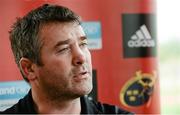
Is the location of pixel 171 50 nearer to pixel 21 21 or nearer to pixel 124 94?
pixel 124 94

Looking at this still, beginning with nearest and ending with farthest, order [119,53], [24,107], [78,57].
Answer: [78,57] → [24,107] → [119,53]

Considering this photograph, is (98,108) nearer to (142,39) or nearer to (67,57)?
(67,57)

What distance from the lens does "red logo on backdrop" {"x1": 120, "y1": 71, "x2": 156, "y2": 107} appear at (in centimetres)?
153

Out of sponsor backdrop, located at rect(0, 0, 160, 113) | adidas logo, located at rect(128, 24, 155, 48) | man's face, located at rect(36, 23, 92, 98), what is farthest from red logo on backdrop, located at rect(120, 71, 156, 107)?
man's face, located at rect(36, 23, 92, 98)

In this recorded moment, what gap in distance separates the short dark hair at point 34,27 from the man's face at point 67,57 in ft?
0.06

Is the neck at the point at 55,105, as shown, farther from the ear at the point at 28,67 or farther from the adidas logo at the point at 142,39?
the adidas logo at the point at 142,39

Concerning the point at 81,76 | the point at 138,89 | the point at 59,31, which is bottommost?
the point at 138,89

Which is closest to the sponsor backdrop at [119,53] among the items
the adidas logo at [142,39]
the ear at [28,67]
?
the adidas logo at [142,39]

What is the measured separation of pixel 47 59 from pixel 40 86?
11 cm

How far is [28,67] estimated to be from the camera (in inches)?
48.3

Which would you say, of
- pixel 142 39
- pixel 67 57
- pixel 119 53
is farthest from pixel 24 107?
pixel 142 39

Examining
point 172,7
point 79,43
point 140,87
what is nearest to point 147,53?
point 140,87

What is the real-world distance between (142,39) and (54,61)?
0.51 m

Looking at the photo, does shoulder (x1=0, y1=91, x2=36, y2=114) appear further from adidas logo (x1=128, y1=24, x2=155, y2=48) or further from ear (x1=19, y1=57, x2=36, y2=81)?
adidas logo (x1=128, y1=24, x2=155, y2=48)
